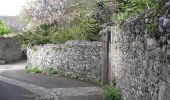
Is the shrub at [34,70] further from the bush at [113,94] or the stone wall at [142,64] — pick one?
the bush at [113,94]

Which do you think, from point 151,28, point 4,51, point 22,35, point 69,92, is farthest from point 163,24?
point 4,51

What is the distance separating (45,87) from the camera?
17.0 m

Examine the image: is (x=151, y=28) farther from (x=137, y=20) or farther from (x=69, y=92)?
(x=69, y=92)

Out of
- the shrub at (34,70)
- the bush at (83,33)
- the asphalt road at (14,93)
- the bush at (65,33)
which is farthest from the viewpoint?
the shrub at (34,70)

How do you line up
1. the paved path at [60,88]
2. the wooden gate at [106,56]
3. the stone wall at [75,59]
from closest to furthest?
the paved path at [60,88] < the wooden gate at [106,56] < the stone wall at [75,59]

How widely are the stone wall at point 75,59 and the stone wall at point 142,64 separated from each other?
461 cm

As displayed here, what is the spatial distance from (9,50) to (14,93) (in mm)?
21983

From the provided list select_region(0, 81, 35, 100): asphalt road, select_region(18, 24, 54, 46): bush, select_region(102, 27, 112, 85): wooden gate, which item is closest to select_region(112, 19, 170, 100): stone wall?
select_region(102, 27, 112, 85): wooden gate

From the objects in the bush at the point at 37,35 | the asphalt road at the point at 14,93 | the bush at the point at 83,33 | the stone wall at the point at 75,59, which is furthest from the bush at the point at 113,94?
the bush at the point at 37,35

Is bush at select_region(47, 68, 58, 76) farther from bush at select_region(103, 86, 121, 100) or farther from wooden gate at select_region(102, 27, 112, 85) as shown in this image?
bush at select_region(103, 86, 121, 100)

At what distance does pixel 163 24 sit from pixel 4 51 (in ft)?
101

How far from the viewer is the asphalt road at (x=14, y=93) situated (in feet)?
46.5

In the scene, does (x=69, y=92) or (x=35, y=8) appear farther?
(x=35, y=8)

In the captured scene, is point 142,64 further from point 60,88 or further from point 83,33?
point 83,33
